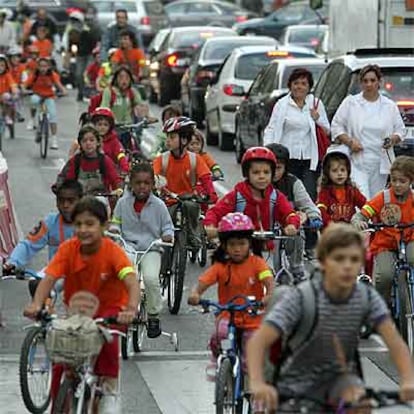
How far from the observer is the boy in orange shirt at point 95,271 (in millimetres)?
9312

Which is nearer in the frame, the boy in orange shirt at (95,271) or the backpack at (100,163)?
the boy in orange shirt at (95,271)

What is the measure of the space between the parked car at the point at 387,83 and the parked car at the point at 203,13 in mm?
31443

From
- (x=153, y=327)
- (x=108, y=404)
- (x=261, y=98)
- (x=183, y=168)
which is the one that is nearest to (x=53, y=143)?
(x=261, y=98)

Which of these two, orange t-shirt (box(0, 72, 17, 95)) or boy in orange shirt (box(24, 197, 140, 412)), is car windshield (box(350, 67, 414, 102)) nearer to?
boy in orange shirt (box(24, 197, 140, 412))

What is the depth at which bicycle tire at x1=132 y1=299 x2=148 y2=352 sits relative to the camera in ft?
42.3

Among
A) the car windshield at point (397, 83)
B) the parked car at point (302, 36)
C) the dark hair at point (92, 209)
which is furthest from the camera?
the parked car at point (302, 36)

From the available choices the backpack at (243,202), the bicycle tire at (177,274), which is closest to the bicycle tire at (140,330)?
the bicycle tire at (177,274)

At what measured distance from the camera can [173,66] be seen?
3597 centimetres

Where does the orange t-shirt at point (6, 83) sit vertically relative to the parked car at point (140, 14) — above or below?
above

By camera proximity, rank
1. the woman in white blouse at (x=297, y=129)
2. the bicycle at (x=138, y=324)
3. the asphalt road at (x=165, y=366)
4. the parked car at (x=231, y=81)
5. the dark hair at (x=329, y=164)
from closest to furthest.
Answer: the asphalt road at (x=165, y=366) < the bicycle at (x=138, y=324) < the dark hair at (x=329, y=164) < the woman in white blouse at (x=297, y=129) < the parked car at (x=231, y=81)

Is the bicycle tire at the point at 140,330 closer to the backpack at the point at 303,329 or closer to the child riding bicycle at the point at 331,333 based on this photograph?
the backpack at the point at 303,329

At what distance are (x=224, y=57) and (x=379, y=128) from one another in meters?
15.2

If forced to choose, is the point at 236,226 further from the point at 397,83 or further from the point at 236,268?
the point at 397,83

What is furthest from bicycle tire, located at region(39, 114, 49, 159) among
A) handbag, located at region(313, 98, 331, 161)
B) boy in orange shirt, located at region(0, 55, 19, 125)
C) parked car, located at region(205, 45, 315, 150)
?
handbag, located at region(313, 98, 331, 161)
